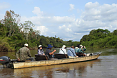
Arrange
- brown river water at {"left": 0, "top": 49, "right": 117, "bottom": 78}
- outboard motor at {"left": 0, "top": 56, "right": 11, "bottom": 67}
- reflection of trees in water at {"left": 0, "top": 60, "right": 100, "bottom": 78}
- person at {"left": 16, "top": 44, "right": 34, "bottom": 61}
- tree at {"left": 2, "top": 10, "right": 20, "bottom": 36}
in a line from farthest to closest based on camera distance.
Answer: tree at {"left": 2, "top": 10, "right": 20, "bottom": 36} → outboard motor at {"left": 0, "top": 56, "right": 11, "bottom": 67} → person at {"left": 16, "top": 44, "right": 34, "bottom": 61} → reflection of trees in water at {"left": 0, "top": 60, "right": 100, "bottom": 78} → brown river water at {"left": 0, "top": 49, "right": 117, "bottom": 78}

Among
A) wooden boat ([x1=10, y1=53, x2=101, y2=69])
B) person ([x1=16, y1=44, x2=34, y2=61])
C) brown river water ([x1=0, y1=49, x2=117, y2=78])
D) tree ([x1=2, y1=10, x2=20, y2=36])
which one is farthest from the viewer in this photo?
tree ([x1=2, y1=10, x2=20, y2=36])

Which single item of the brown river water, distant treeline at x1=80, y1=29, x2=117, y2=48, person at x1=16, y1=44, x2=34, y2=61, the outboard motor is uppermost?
distant treeline at x1=80, y1=29, x2=117, y2=48

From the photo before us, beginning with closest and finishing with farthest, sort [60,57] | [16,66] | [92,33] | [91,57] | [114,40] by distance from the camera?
[16,66], [60,57], [91,57], [114,40], [92,33]

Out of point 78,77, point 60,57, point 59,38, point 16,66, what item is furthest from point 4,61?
point 59,38

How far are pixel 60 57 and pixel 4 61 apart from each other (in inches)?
168

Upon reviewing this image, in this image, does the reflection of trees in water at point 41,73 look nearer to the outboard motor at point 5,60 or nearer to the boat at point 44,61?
the boat at point 44,61

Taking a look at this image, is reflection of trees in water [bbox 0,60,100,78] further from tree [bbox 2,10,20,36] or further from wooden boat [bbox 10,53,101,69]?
tree [bbox 2,10,20,36]

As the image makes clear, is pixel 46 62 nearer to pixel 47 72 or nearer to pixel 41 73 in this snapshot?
pixel 47 72

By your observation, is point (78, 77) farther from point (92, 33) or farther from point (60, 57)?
point (92, 33)

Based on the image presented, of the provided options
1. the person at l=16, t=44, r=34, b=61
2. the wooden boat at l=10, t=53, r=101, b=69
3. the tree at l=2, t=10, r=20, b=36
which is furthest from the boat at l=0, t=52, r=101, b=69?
the tree at l=2, t=10, r=20, b=36

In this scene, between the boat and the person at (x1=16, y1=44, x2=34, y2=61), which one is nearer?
the boat

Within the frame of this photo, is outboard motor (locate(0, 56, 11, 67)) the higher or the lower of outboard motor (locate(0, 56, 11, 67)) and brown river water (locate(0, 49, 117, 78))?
the higher

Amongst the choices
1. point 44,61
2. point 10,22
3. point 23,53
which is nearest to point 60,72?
point 44,61

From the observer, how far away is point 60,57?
1156cm
